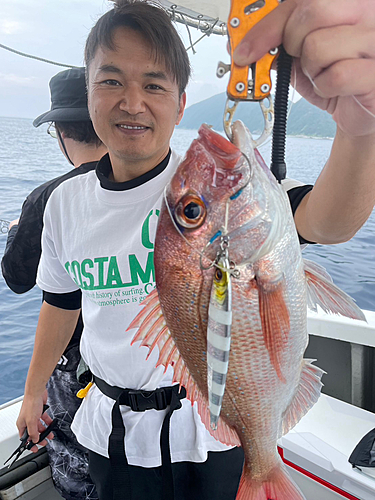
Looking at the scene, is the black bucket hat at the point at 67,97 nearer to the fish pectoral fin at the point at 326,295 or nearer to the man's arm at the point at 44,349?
the man's arm at the point at 44,349

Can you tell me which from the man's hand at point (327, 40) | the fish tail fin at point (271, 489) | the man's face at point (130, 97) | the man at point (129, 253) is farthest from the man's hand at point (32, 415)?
the man's hand at point (327, 40)

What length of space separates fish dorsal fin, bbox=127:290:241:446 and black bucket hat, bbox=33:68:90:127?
177cm

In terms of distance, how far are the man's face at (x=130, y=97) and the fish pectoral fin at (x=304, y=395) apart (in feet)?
3.25

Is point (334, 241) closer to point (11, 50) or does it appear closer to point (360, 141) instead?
point (360, 141)

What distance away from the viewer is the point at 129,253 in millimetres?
1554

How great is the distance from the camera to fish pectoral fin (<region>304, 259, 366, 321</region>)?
0.84m

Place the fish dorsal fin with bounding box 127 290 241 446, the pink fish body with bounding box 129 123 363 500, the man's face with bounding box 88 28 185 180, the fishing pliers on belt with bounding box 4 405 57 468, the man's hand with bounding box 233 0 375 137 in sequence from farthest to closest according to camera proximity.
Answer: the fishing pliers on belt with bounding box 4 405 57 468 < the man's face with bounding box 88 28 185 180 < the fish dorsal fin with bounding box 127 290 241 446 < the pink fish body with bounding box 129 123 363 500 < the man's hand with bounding box 233 0 375 137

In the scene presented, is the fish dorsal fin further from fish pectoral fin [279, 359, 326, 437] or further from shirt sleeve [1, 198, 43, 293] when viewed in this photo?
shirt sleeve [1, 198, 43, 293]

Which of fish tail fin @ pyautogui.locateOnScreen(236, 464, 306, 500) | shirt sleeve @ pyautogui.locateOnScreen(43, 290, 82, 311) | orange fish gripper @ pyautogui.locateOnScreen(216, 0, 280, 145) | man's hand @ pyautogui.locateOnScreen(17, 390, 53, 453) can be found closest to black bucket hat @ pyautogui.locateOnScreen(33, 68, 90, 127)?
shirt sleeve @ pyautogui.locateOnScreen(43, 290, 82, 311)

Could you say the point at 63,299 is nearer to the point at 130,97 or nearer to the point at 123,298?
the point at 123,298

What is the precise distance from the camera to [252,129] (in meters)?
0.80

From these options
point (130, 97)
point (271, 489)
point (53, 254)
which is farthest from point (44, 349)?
point (271, 489)

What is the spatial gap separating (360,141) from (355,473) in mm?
1856

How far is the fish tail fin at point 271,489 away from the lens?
99 cm
